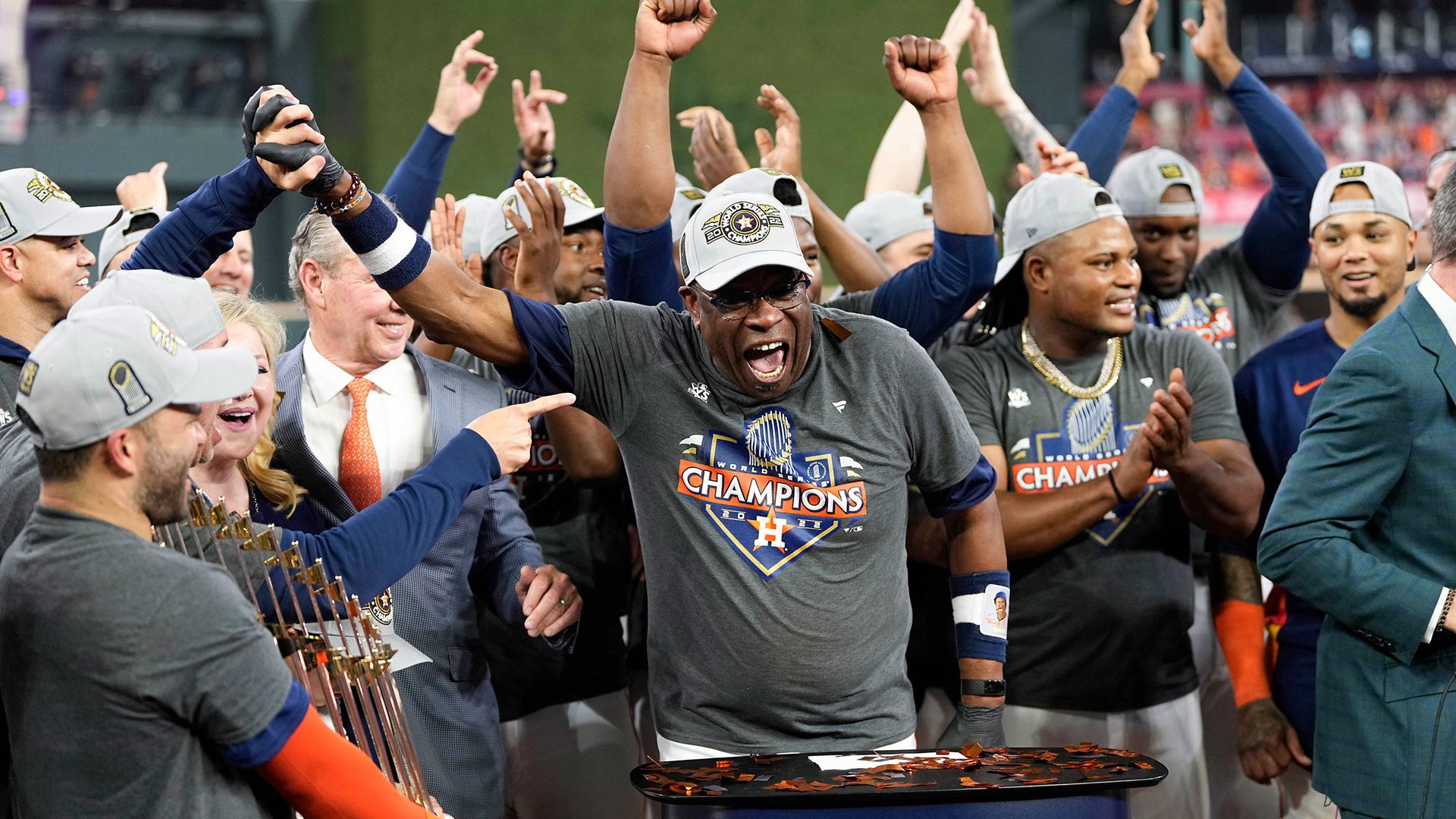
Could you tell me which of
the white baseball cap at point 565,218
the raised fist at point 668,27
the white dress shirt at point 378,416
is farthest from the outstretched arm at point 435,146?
the raised fist at point 668,27

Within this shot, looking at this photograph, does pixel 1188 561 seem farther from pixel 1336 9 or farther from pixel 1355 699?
pixel 1336 9

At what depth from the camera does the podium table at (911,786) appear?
70.8 inches

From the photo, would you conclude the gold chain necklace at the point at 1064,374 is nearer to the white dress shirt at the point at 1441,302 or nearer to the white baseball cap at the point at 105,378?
the white dress shirt at the point at 1441,302

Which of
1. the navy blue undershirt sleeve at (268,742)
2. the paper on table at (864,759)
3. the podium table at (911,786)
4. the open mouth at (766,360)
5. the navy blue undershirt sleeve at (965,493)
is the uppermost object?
the open mouth at (766,360)

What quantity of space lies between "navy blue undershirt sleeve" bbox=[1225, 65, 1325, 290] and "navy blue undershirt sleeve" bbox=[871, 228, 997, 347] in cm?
110

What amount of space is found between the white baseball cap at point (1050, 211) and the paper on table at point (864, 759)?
126 centimetres

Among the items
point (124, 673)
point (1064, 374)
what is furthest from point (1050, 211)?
point (124, 673)

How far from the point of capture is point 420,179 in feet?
11.8

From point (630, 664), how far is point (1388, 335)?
180 centimetres

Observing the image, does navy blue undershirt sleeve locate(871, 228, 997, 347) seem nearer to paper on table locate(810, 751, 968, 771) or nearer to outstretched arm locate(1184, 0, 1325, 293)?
paper on table locate(810, 751, 968, 771)

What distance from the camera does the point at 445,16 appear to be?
6090 mm

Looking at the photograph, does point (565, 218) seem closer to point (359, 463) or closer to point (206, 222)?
point (359, 463)

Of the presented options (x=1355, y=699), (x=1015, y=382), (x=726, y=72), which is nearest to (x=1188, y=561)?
(x=1015, y=382)

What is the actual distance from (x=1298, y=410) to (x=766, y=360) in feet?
4.64
